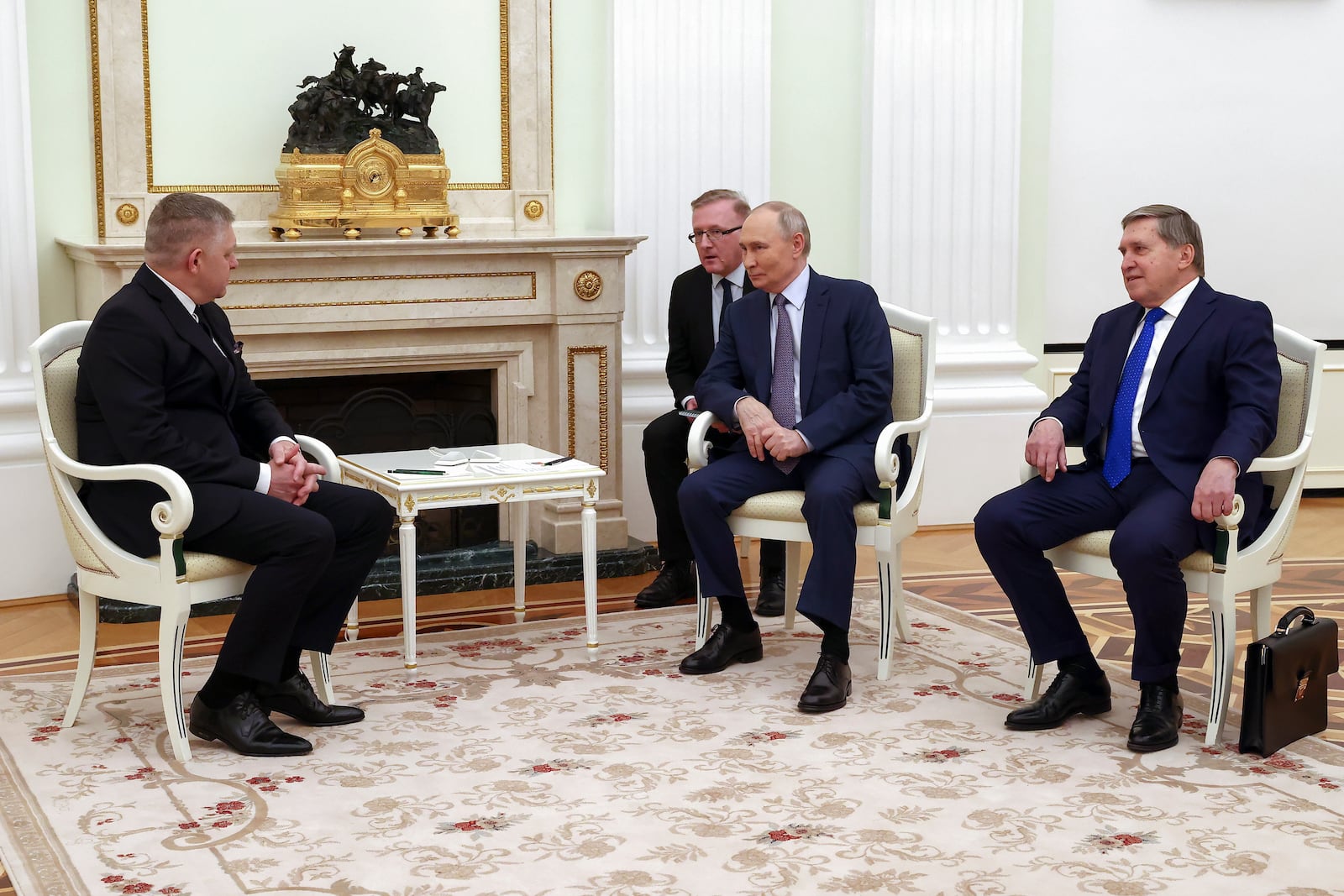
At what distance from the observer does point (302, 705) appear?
417 cm

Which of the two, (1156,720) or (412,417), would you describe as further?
(412,417)

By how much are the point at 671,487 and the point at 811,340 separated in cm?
108

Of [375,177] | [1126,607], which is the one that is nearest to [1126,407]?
[1126,607]

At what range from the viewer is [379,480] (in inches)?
184

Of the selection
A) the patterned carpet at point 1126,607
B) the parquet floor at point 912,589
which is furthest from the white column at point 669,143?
the patterned carpet at point 1126,607

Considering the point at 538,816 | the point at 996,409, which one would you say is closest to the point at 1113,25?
the point at 996,409

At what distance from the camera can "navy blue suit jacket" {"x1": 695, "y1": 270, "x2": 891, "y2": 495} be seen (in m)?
4.66

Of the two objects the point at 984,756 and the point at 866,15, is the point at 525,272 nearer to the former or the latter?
the point at 866,15

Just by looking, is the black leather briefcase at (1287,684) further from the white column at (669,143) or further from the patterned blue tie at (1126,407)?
the white column at (669,143)

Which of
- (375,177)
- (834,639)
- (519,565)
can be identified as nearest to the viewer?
(834,639)

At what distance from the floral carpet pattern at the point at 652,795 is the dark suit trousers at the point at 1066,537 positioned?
24cm

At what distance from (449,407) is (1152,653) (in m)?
3.14

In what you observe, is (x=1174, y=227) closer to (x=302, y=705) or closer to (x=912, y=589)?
(x=912, y=589)

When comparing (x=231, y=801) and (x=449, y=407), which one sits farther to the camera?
(x=449, y=407)
